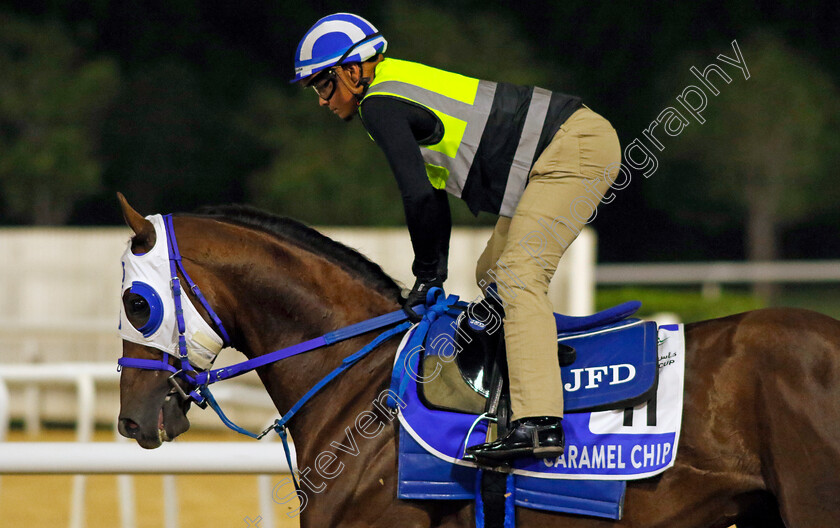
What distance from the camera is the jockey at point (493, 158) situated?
269 cm

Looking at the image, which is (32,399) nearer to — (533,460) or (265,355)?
(265,355)

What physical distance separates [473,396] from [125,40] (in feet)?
70.1

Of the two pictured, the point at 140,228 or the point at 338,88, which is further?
the point at 338,88

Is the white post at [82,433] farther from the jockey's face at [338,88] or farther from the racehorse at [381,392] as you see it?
A: the jockey's face at [338,88]

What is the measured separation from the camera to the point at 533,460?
2.69m

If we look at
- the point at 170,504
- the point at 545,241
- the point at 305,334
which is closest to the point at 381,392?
the point at 305,334

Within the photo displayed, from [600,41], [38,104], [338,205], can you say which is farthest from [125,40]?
[600,41]

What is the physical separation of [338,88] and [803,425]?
1.66 m

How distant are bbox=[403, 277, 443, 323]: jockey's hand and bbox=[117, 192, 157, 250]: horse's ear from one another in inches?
31.0

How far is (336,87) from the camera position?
294cm

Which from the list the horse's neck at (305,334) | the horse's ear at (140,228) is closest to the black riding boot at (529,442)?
the horse's neck at (305,334)

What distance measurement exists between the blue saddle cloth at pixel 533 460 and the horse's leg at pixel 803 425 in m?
0.34

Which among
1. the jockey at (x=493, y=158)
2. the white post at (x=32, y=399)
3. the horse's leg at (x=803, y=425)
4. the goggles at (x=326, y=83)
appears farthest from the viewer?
the white post at (x=32, y=399)

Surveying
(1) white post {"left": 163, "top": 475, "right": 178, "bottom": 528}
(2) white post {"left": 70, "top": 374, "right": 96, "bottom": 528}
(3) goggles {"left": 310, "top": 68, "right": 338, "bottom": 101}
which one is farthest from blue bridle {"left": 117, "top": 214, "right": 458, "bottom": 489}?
(2) white post {"left": 70, "top": 374, "right": 96, "bottom": 528}
